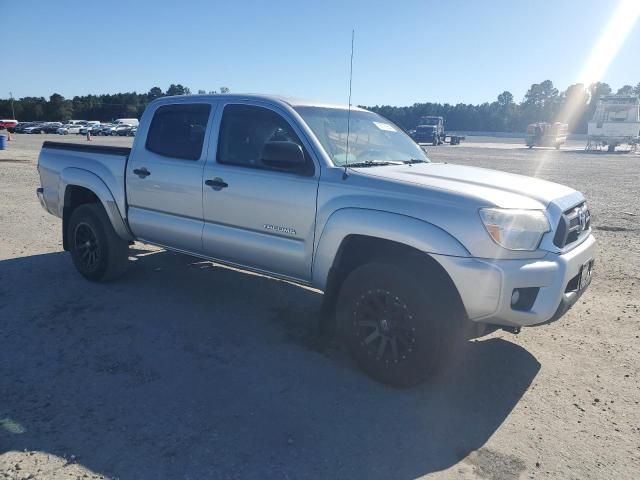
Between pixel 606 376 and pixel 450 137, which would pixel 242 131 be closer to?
pixel 606 376

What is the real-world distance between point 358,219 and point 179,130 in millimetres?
2347

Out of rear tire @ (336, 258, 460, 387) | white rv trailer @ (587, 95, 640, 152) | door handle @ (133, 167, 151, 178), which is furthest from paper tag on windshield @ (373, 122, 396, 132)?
white rv trailer @ (587, 95, 640, 152)

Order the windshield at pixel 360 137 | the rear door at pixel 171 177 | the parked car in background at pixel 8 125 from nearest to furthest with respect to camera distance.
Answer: the windshield at pixel 360 137 → the rear door at pixel 171 177 → the parked car in background at pixel 8 125

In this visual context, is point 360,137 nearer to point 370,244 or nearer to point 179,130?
point 370,244

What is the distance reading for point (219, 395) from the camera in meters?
3.48

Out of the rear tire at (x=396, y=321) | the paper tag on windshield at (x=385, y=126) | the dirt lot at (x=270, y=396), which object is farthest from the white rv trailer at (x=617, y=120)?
the rear tire at (x=396, y=321)

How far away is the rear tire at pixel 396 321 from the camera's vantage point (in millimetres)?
3391

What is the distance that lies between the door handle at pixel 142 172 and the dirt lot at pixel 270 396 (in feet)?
4.16

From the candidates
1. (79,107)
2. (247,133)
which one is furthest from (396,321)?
(79,107)

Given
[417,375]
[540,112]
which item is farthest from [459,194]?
[540,112]

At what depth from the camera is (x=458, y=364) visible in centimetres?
405

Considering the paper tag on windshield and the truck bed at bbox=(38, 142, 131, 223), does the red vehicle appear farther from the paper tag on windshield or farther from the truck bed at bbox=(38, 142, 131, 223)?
the paper tag on windshield

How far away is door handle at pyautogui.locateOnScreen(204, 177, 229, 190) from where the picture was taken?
175 inches

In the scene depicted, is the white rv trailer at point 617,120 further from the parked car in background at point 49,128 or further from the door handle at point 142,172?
the parked car in background at point 49,128
